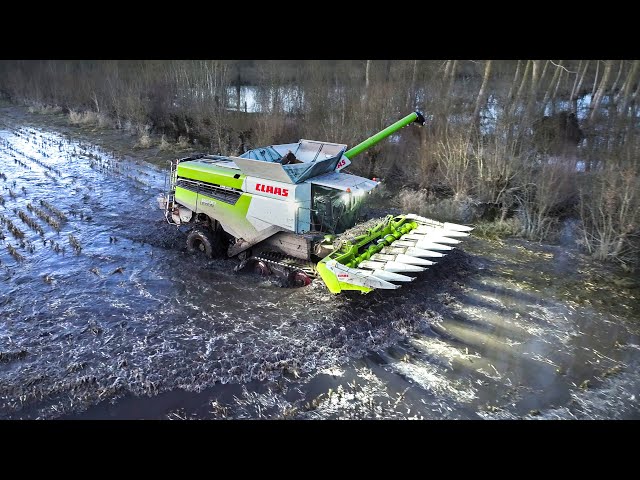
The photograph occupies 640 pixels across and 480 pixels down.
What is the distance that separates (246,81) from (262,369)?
72.4 feet

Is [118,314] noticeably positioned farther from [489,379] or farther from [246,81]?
[246,81]

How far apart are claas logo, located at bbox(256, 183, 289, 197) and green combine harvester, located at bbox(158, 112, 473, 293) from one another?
0.06 feet

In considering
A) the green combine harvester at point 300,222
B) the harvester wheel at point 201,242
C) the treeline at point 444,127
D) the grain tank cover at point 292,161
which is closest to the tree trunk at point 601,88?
the treeline at point 444,127

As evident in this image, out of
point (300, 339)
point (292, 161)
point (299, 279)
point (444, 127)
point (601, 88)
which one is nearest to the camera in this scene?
point (300, 339)

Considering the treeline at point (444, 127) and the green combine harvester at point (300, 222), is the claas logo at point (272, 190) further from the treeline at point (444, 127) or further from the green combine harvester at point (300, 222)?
the treeline at point (444, 127)

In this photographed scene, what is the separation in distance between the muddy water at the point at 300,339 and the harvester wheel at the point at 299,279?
175 mm

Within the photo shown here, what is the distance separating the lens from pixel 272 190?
25.5ft

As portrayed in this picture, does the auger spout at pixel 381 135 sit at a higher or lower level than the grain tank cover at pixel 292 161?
higher

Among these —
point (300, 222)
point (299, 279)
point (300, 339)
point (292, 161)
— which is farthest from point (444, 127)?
point (300, 339)

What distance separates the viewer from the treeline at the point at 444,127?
10195mm

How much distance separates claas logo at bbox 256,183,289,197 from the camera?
7605 millimetres

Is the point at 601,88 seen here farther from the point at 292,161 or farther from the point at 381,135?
the point at 292,161

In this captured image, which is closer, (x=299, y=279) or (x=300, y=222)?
(x=300, y=222)

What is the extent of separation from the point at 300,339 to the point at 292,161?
3.90 metres
